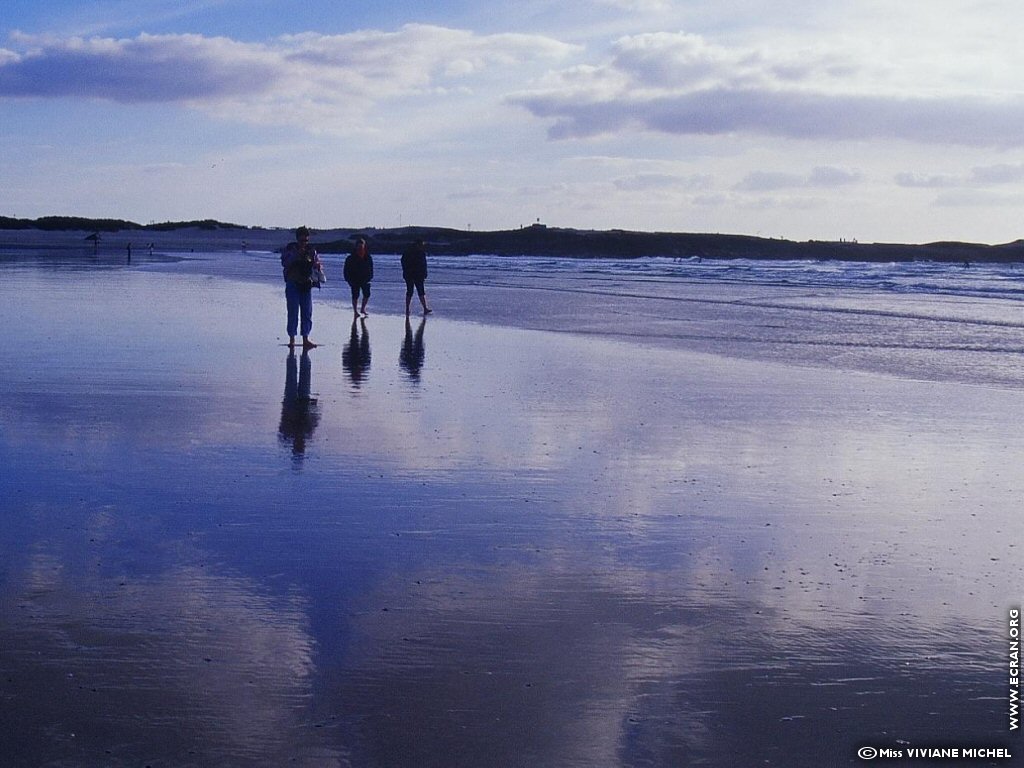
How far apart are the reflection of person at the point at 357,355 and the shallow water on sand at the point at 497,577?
82.1 inches

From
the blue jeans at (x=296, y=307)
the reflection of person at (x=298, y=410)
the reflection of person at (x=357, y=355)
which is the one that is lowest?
the reflection of person at (x=298, y=410)

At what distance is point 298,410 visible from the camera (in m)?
10.8

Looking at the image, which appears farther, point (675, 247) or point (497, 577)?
point (675, 247)

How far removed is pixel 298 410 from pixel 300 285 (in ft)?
20.3

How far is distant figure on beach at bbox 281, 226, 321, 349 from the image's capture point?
54.5 feet

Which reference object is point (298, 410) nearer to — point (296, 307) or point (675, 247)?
point (296, 307)

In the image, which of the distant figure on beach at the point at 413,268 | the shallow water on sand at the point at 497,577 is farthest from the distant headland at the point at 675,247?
the shallow water on sand at the point at 497,577

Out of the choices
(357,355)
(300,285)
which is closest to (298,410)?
(357,355)

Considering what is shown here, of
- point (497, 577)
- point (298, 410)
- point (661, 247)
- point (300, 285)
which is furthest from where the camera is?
point (661, 247)

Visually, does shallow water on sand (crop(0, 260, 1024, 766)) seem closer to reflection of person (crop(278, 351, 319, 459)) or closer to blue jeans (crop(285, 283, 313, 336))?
reflection of person (crop(278, 351, 319, 459))

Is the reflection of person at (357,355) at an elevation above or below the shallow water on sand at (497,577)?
above

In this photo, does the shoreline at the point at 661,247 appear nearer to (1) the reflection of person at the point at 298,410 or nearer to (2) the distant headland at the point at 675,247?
(2) the distant headland at the point at 675,247

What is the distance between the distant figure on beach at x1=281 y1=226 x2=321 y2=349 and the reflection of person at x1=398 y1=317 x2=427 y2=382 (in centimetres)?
143

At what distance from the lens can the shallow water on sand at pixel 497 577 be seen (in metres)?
4.09
